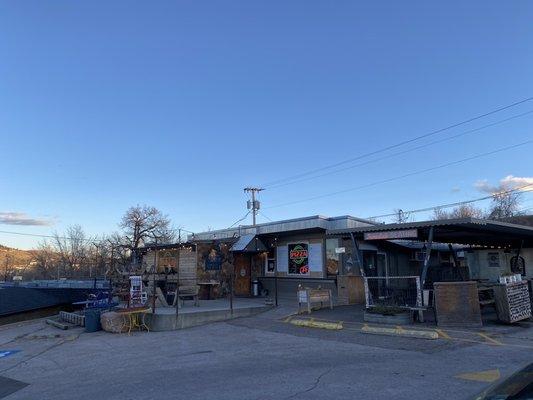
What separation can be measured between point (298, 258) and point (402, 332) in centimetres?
1002

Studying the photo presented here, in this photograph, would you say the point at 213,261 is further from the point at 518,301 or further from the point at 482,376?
the point at 482,376

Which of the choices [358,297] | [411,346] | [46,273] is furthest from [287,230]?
[46,273]

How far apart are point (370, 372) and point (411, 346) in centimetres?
278

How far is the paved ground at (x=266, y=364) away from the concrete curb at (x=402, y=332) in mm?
300

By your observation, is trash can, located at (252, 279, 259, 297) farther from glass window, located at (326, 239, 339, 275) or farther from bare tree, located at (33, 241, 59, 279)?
bare tree, located at (33, 241, 59, 279)

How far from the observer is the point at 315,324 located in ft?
46.9

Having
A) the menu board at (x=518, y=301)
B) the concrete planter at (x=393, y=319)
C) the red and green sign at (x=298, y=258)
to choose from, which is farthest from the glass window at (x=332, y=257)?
the menu board at (x=518, y=301)

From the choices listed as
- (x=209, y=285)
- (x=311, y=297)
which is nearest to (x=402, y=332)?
(x=311, y=297)

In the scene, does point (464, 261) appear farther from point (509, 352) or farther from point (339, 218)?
point (509, 352)

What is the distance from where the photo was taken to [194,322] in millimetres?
16344

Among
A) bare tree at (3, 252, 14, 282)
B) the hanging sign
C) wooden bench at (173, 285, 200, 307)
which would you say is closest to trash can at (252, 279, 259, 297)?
wooden bench at (173, 285, 200, 307)

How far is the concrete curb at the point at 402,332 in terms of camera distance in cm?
1152

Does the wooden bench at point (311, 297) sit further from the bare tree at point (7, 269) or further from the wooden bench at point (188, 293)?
the bare tree at point (7, 269)

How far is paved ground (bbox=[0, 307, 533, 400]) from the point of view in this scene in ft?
24.5
